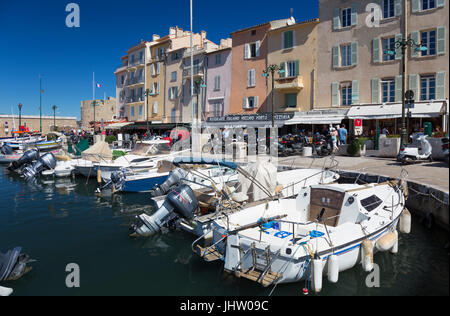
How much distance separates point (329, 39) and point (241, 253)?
22.8 meters

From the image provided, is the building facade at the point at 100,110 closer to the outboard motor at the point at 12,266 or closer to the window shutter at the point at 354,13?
the window shutter at the point at 354,13

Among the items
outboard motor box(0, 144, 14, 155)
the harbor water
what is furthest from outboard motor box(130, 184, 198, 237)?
outboard motor box(0, 144, 14, 155)

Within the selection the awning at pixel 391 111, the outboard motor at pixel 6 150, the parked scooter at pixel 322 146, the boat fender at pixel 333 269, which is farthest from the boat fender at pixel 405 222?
the outboard motor at pixel 6 150

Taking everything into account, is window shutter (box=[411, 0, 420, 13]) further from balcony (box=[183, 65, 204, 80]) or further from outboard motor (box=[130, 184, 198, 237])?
outboard motor (box=[130, 184, 198, 237])

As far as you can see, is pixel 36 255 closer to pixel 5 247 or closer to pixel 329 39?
pixel 5 247

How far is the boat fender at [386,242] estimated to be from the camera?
25.0ft

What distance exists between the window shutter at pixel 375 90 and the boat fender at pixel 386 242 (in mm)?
17532

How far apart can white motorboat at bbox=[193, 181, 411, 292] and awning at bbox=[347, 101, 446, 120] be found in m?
12.0

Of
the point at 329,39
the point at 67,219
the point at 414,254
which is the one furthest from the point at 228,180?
the point at 329,39

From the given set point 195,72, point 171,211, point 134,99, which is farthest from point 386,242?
point 134,99

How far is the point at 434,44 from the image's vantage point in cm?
2053

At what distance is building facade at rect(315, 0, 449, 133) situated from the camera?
20469 millimetres

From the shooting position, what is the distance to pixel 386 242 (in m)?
7.64

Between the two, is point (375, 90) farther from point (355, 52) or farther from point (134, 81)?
point (134, 81)
